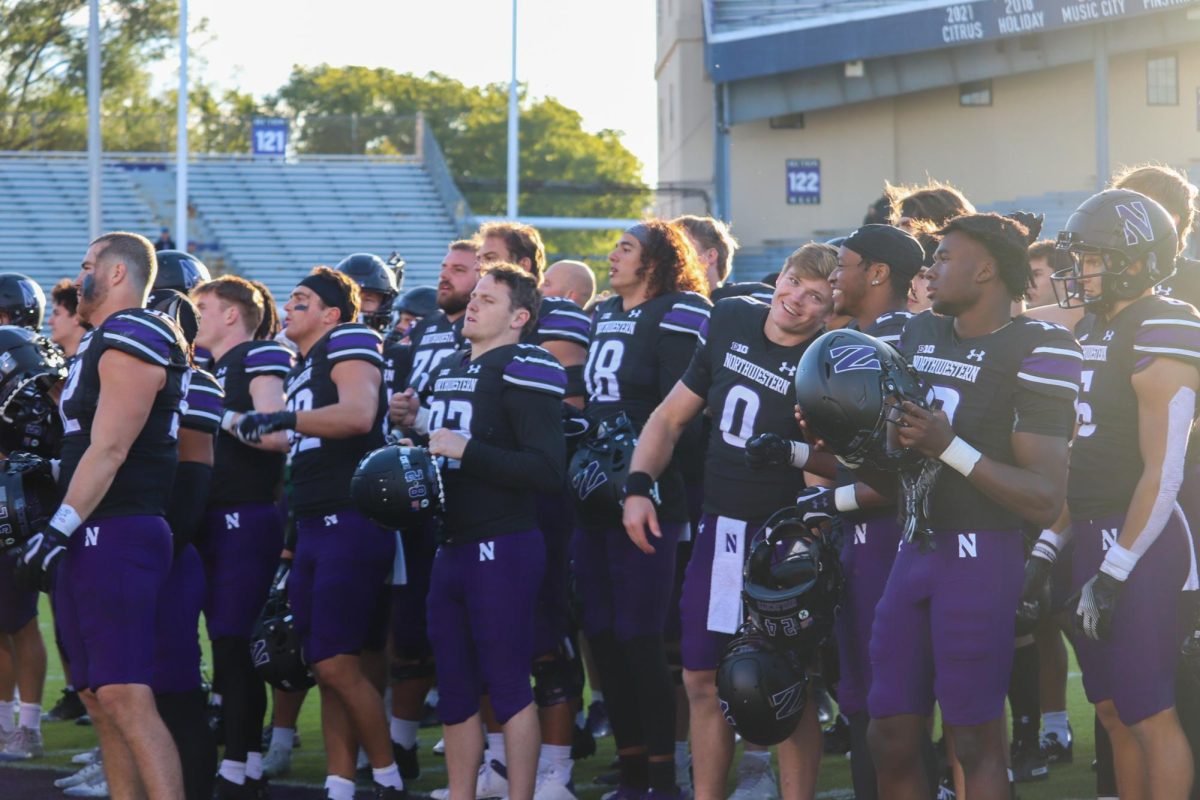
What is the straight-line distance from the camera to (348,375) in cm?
566

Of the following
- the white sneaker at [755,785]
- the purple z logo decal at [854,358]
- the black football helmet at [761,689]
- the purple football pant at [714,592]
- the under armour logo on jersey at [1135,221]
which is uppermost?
the under armour logo on jersey at [1135,221]

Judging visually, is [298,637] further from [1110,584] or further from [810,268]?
[1110,584]

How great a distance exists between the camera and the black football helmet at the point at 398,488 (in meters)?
5.03

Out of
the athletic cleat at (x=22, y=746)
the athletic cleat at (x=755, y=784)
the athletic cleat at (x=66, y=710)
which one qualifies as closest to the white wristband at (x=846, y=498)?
the athletic cleat at (x=755, y=784)

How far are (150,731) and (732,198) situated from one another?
2635 cm

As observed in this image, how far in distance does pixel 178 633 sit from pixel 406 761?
142 cm

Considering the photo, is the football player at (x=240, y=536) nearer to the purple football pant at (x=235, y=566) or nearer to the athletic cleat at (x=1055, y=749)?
the purple football pant at (x=235, y=566)

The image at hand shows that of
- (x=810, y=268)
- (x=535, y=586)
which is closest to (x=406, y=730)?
(x=535, y=586)

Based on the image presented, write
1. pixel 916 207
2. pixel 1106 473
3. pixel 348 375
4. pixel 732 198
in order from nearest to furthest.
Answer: pixel 1106 473
pixel 916 207
pixel 348 375
pixel 732 198

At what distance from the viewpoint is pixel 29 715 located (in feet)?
22.9

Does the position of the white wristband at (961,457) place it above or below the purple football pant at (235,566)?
above

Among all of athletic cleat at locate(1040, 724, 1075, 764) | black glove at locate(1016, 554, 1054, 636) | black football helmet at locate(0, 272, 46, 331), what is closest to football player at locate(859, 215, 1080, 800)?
black glove at locate(1016, 554, 1054, 636)

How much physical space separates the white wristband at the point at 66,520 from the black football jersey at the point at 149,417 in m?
0.13

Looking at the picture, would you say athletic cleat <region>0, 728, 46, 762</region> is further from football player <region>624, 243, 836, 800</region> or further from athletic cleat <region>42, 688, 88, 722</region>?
football player <region>624, 243, 836, 800</region>
